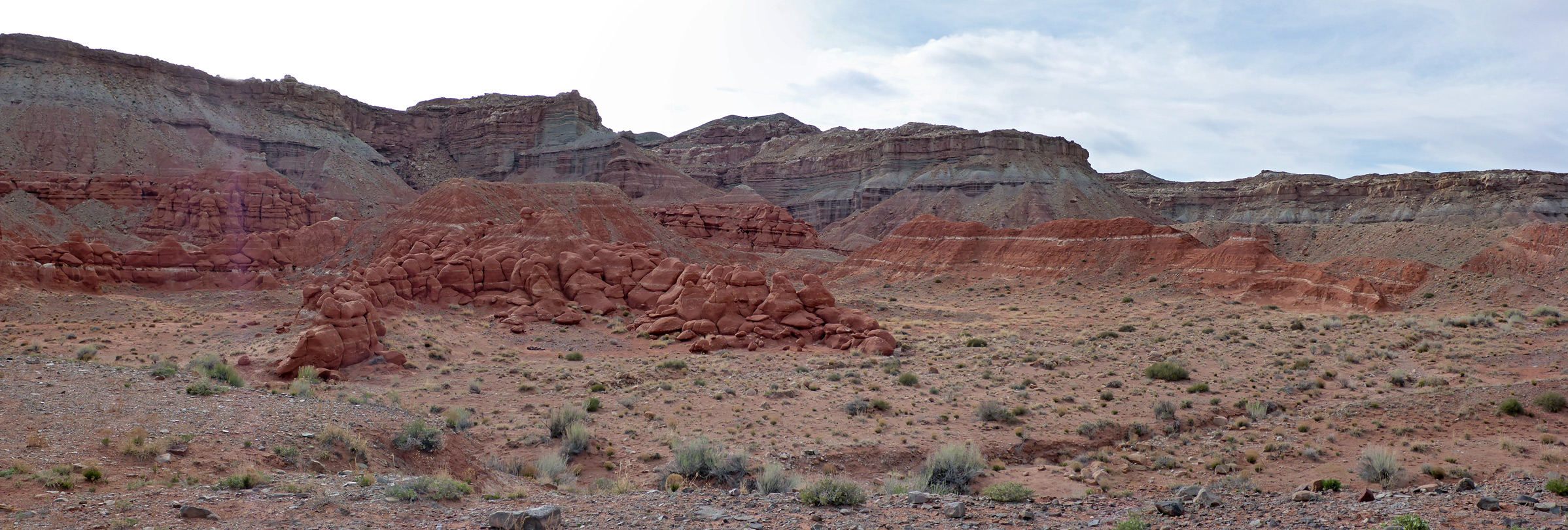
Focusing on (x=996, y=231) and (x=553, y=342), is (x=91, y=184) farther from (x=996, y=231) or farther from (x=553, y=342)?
(x=996, y=231)

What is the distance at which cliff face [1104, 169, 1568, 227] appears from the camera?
85.1 metres

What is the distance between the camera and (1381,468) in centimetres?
1295

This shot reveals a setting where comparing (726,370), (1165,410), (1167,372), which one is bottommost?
(726,370)

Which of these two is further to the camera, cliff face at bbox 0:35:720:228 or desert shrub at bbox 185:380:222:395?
cliff face at bbox 0:35:720:228

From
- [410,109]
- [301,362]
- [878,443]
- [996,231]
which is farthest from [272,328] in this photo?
[410,109]

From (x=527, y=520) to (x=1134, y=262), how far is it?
43.7 meters

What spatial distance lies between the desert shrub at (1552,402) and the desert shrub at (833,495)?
16.2 m

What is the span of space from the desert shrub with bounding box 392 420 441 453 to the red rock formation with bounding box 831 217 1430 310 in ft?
118

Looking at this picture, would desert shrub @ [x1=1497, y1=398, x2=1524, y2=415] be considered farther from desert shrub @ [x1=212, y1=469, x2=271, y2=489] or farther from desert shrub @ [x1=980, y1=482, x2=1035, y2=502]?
desert shrub @ [x1=212, y1=469, x2=271, y2=489]

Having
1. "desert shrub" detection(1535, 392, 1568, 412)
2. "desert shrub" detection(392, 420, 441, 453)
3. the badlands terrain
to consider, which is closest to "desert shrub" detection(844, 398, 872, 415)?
the badlands terrain

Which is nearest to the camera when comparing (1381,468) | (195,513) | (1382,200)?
(195,513)

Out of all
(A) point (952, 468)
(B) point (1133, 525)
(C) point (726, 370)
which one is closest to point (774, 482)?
(A) point (952, 468)

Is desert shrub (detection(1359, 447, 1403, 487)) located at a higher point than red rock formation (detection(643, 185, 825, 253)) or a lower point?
lower

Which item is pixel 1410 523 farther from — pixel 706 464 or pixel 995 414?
pixel 995 414
